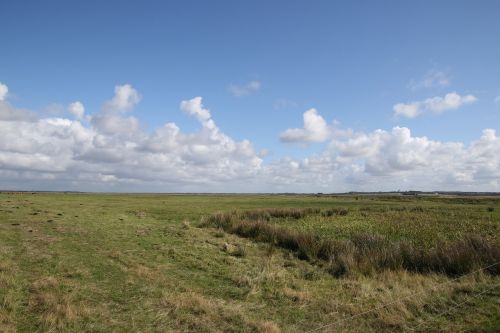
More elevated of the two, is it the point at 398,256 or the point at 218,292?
the point at 398,256

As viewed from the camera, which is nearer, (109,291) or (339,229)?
(109,291)

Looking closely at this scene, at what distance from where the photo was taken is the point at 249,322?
877cm

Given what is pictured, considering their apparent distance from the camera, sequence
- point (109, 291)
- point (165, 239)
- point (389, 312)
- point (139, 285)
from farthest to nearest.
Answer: point (165, 239) → point (139, 285) → point (109, 291) → point (389, 312)

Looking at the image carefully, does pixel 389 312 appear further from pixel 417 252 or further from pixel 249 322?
pixel 417 252

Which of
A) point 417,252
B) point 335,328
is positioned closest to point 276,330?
point 335,328

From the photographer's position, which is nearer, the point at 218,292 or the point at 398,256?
the point at 218,292

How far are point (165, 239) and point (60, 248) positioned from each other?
624cm

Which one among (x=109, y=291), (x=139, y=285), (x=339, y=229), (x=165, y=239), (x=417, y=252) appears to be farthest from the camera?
(x=339, y=229)

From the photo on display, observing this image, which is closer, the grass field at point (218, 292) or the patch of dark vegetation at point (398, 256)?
the grass field at point (218, 292)

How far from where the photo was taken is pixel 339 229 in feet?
98.8

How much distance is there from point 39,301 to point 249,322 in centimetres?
540

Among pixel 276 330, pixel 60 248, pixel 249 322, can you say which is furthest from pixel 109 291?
pixel 60 248

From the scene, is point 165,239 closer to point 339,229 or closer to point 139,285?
point 139,285

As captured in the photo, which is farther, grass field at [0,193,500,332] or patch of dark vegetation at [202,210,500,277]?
patch of dark vegetation at [202,210,500,277]
